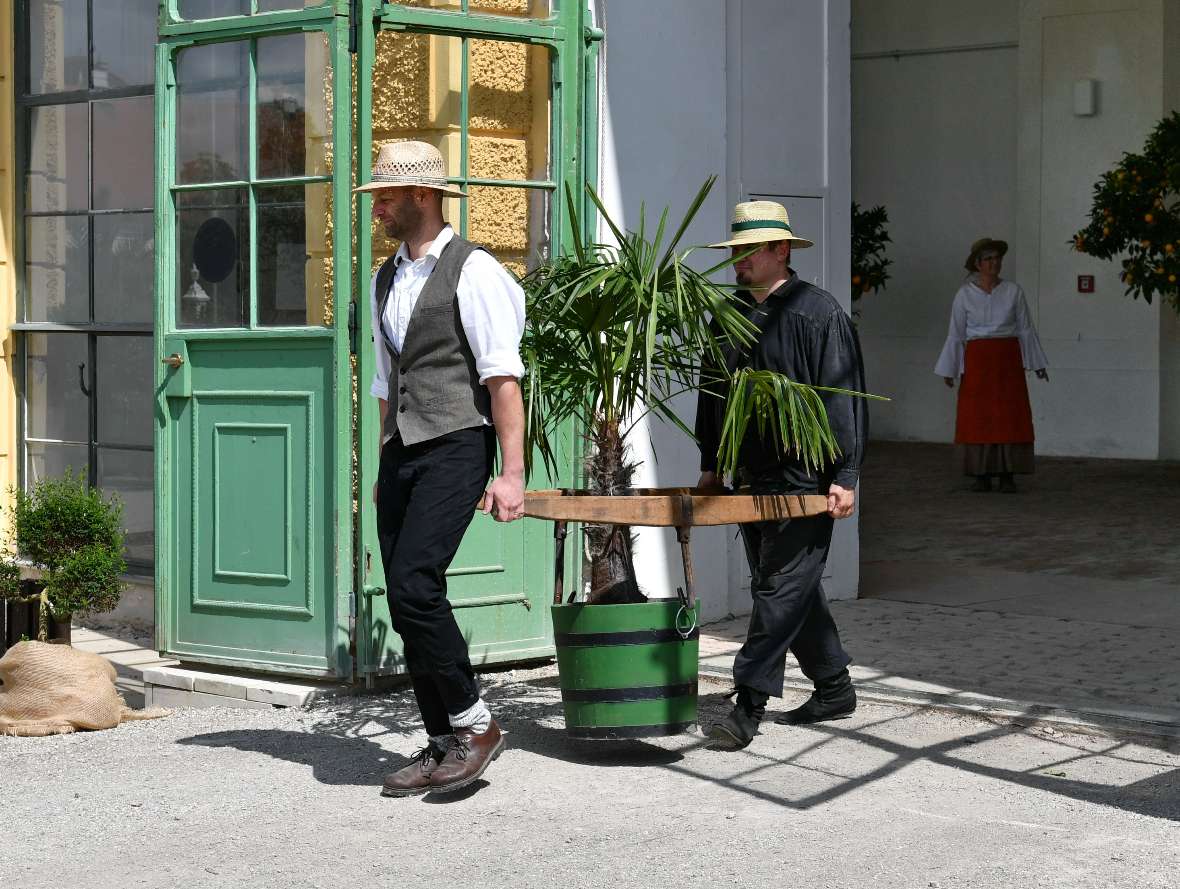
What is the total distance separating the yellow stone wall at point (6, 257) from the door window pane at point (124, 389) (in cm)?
54

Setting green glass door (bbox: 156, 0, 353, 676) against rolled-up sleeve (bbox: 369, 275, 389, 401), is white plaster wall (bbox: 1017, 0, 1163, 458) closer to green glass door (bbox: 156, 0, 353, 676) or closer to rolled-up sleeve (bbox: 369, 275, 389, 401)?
green glass door (bbox: 156, 0, 353, 676)

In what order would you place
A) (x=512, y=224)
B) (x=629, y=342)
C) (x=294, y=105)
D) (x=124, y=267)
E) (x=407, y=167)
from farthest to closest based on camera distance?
(x=124, y=267)
(x=512, y=224)
(x=294, y=105)
(x=629, y=342)
(x=407, y=167)

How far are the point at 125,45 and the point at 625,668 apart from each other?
171 inches

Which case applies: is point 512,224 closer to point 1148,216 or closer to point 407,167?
point 407,167

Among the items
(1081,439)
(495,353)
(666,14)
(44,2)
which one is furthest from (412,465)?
(1081,439)

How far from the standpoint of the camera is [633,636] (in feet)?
19.1

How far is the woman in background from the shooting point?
1366cm

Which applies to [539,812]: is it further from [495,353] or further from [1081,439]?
[1081,439]

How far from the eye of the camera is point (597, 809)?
5355 millimetres

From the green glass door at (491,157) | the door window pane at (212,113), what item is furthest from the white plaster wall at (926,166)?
the door window pane at (212,113)

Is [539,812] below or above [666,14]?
below

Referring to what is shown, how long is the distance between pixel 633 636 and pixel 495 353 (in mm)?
1064

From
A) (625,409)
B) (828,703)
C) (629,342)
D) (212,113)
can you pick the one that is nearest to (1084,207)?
(212,113)

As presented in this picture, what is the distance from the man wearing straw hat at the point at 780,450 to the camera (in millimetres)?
6023
